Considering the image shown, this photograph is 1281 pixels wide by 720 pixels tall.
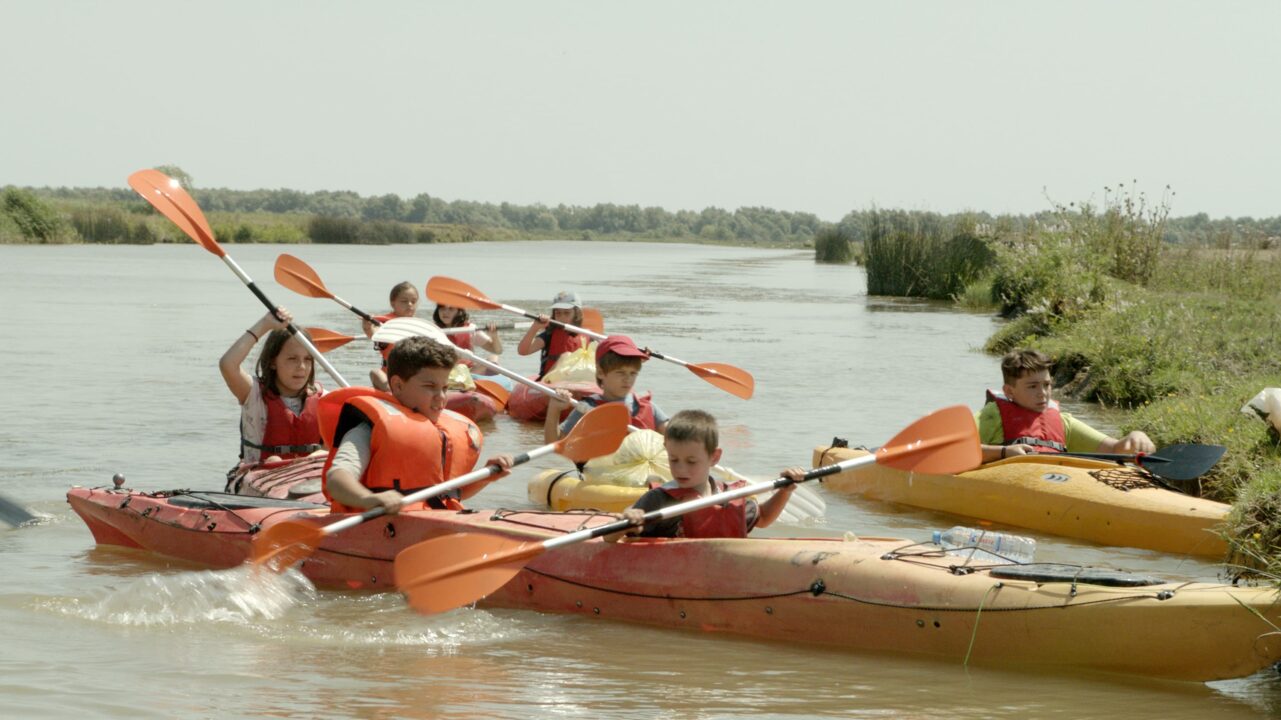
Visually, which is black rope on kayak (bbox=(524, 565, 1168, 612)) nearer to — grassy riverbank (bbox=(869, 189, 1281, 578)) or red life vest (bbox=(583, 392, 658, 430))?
grassy riverbank (bbox=(869, 189, 1281, 578))

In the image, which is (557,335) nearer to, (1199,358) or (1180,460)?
(1199,358)

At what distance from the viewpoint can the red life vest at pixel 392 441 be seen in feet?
18.5

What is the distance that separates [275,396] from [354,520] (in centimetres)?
151

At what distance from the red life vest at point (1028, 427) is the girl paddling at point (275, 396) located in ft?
11.8

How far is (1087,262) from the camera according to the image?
767 inches

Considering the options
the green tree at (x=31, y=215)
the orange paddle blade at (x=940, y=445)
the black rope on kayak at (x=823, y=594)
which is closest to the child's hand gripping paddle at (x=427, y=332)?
the orange paddle blade at (x=940, y=445)

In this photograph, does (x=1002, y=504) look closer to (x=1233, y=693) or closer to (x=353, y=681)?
(x=1233, y=693)

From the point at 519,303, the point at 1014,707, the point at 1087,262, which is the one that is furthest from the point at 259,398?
the point at 519,303

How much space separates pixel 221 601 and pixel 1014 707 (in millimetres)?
3033

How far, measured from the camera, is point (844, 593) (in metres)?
5.11

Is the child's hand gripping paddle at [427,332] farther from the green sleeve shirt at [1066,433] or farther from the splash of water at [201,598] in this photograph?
the splash of water at [201,598]

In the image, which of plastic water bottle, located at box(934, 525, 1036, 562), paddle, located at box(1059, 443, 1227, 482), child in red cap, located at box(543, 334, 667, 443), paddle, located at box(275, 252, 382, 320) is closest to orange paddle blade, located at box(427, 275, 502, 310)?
paddle, located at box(275, 252, 382, 320)

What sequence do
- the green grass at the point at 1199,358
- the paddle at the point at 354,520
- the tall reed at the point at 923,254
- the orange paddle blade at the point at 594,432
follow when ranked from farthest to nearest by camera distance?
1. the tall reed at the point at 923,254
2. the orange paddle blade at the point at 594,432
3. the green grass at the point at 1199,358
4. the paddle at the point at 354,520

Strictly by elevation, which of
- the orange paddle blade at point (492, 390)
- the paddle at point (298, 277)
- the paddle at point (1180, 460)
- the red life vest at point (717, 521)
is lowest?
the orange paddle blade at point (492, 390)
